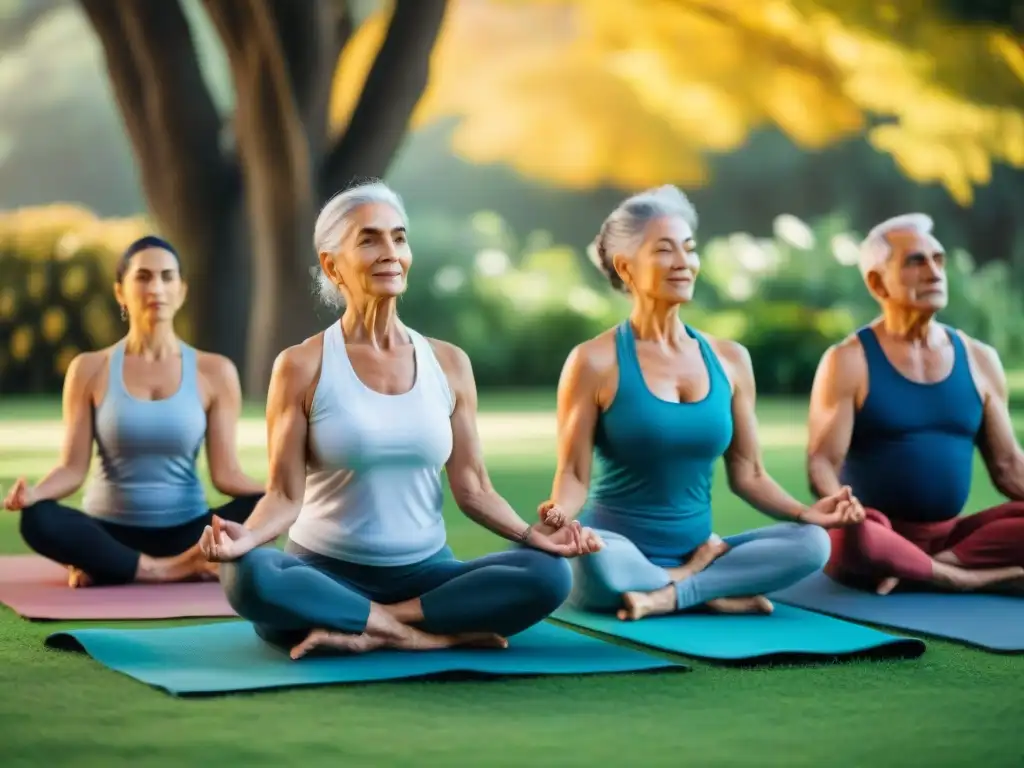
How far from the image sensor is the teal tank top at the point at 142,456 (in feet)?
19.0

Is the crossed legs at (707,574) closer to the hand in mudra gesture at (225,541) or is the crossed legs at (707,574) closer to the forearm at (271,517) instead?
the forearm at (271,517)

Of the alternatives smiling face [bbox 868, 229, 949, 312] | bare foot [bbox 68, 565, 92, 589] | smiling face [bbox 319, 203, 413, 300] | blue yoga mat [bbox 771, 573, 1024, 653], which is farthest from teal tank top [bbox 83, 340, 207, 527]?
smiling face [bbox 868, 229, 949, 312]

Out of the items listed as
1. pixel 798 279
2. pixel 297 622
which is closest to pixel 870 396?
pixel 297 622

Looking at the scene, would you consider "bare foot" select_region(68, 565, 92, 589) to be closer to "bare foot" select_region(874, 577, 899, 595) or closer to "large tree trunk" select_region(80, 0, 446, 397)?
"bare foot" select_region(874, 577, 899, 595)

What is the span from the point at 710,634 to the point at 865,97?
13722 mm

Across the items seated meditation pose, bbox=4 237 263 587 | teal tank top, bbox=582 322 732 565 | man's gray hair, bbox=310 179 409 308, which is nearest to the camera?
man's gray hair, bbox=310 179 409 308

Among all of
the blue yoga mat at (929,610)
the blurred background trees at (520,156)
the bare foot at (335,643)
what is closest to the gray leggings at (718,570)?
the blue yoga mat at (929,610)

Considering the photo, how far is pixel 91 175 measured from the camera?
17703 millimetres

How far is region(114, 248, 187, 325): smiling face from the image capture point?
19.3 ft

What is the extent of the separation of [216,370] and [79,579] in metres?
0.82

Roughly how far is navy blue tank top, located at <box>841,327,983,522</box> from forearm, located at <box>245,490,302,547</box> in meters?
2.12

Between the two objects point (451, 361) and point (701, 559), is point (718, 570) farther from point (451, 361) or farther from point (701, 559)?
point (451, 361)

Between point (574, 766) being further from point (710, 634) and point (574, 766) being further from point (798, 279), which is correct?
point (798, 279)

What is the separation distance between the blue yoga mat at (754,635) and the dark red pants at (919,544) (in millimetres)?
410
